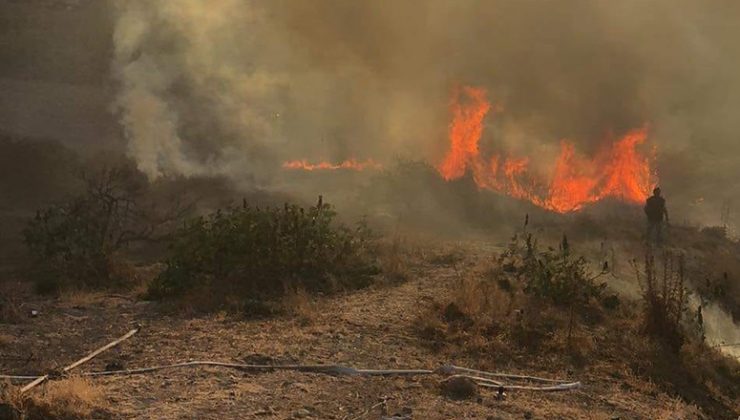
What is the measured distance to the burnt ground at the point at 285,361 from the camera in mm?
5301

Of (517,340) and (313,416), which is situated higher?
(517,340)

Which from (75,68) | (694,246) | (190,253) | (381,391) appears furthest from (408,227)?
(75,68)

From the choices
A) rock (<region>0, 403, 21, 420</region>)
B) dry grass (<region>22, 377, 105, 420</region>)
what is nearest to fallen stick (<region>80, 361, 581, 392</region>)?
dry grass (<region>22, 377, 105, 420</region>)

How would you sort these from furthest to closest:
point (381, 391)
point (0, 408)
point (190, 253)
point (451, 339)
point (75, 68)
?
point (75, 68)
point (190, 253)
point (451, 339)
point (381, 391)
point (0, 408)

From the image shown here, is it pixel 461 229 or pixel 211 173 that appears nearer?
pixel 461 229

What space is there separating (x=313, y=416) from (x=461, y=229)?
43.8 feet

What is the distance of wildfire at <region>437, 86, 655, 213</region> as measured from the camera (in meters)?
20.1

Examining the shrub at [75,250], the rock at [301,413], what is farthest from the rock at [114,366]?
the shrub at [75,250]

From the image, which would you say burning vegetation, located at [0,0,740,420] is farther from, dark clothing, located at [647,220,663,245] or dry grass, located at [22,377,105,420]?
dark clothing, located at [647,220,663,245]

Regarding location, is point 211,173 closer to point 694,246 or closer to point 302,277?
point 302,277

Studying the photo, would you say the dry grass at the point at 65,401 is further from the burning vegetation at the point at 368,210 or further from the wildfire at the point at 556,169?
the wildfire at the point at 556,169

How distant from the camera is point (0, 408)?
4.52m

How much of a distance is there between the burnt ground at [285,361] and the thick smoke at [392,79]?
1366cm

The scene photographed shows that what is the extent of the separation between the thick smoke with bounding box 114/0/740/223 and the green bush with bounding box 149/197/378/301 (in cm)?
1192
